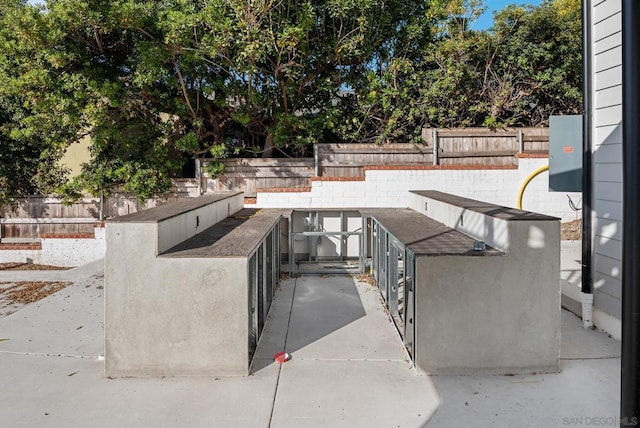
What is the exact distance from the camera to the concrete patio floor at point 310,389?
2992mm

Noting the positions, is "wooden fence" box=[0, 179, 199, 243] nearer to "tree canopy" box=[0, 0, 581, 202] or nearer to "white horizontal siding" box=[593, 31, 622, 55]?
"tree canopy" box=[0, 0, 581, 202]

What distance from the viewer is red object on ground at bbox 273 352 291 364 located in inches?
155

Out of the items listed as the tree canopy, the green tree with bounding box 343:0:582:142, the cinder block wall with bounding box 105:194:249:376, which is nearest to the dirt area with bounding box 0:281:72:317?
the tree canopy

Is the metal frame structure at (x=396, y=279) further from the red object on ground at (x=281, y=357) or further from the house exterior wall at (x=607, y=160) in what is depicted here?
the house exterior wall at (x=607, y=160)

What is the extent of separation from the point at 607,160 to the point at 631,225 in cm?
368

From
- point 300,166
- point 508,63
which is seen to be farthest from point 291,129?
point 508,63

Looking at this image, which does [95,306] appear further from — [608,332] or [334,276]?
[608,332]

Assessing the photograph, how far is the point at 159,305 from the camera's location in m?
3.63

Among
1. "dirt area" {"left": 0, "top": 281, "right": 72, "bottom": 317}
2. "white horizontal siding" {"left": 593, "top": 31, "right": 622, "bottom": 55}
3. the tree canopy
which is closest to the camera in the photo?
"white horizontal siding" {"left": 593, "top": 31, "right": 622, "bottom": 55}

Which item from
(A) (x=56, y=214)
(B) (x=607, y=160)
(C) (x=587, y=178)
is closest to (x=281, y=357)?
(C) (x=587, y=178)

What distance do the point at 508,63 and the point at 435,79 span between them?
5.65ft

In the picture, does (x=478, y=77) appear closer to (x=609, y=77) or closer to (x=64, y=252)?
(x=609, y=77)

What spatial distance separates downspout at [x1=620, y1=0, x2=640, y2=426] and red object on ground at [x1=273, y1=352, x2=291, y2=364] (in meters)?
2.92

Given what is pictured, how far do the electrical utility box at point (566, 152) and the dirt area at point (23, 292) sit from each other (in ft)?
24.7
